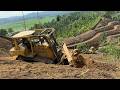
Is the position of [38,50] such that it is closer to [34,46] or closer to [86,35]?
[34,46]

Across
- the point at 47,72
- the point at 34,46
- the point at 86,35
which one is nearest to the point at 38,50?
the point at 34,46

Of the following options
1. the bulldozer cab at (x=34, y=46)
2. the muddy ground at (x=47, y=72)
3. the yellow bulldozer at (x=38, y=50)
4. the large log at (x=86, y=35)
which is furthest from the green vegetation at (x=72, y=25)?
the muddy ground at (x=47, y=72)

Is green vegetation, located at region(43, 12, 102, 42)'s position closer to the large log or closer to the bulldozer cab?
the large log

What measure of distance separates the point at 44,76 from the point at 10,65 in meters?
1.47

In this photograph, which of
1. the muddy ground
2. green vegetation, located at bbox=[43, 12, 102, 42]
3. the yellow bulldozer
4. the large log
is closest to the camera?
the muddy ground

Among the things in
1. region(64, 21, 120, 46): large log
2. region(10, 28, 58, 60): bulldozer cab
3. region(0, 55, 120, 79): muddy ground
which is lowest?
region(64, 21, 120, 46): large log

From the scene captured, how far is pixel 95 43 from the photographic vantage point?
46.5 feet

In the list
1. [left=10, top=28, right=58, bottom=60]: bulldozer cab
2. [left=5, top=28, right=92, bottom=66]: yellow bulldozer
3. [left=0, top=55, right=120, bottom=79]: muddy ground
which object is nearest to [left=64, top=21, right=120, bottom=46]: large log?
[left=5, top=28, right=92, bottom=66]: yellow bulldozer

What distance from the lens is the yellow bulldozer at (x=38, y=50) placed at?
27.8ft

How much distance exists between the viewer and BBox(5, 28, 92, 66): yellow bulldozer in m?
8.48

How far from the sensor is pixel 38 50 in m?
8.73
